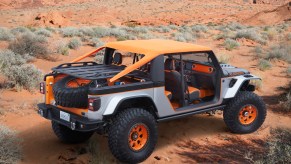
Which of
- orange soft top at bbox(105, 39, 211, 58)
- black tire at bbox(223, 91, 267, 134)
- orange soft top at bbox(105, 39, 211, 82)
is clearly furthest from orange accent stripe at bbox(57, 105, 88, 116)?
black tire at bbox(223, 91, 267, 134)

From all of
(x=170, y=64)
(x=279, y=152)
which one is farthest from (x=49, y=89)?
(x=279, y=152)

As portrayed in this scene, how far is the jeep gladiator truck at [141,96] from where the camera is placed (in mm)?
4871

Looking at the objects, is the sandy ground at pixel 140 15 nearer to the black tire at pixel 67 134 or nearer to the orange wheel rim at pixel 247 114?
the black tire at pixel 67 134

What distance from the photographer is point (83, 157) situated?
5.44 m

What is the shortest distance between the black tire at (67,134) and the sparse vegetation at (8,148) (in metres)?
0.65

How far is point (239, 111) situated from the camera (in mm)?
6406

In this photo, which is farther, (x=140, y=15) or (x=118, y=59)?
(x=140, y=15)

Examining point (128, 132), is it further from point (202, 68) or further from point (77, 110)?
point (202, 68)

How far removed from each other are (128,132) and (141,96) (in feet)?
1.81

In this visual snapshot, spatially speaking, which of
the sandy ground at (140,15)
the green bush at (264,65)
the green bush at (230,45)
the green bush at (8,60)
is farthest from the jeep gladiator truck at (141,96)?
the sandy ground at (140,15)

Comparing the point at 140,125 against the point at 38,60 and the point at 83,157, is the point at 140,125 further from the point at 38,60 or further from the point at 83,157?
the point at 38,60

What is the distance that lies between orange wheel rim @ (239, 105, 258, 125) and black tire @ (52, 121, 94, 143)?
2.89 m

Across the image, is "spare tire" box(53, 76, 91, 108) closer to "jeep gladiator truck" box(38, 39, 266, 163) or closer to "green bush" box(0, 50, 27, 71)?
"jeep gladiator truck" box(38, 39, 266, 163)

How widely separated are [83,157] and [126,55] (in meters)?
9.36
